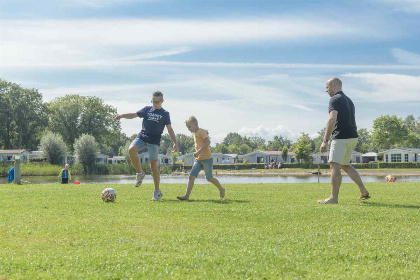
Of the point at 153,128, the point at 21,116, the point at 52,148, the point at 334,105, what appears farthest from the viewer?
the point at 21,116

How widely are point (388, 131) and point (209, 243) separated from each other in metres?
113

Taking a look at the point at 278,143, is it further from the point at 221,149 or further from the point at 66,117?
the point at 66,117

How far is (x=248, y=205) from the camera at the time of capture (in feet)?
27.1

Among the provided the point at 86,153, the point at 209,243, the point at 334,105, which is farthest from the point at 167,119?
the point at 86,153

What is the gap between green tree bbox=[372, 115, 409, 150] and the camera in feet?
352

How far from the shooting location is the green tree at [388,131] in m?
107

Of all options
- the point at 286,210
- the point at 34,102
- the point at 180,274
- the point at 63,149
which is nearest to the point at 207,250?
the point at 180,274

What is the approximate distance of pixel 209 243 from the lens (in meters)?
4.81

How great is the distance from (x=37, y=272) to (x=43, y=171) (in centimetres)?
6405

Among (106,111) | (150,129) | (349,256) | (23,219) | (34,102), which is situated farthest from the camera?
(106,111)

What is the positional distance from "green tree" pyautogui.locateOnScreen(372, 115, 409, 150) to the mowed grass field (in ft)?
353

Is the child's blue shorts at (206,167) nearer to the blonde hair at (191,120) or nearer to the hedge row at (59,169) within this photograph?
the blonde hair at (191,120)

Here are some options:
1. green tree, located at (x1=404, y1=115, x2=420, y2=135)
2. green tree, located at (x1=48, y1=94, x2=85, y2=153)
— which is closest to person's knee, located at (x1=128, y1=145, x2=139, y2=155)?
green tree, located at (x1=48, y1=94, x2=85, y2=153)

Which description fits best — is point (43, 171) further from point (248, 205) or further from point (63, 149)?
point (248, 205)
